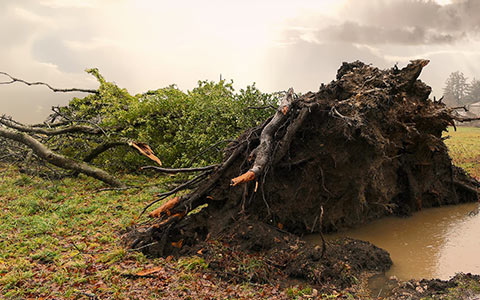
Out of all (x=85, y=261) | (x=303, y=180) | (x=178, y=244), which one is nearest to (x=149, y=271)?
(x=178, y=244)

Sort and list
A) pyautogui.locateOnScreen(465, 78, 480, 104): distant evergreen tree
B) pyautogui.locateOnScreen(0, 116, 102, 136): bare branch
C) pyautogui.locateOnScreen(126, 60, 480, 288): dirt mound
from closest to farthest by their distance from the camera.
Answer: pyautogui.locateOnScreen(126, 60, 480, 288): dirt mound < pyautogui.locateOnScreen(0, 116, 102, 136): bare branch < pyautogui.locateOnScreen(465, 78, 480, 104): distant evergreen tree

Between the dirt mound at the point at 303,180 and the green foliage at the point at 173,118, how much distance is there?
3.40 metres

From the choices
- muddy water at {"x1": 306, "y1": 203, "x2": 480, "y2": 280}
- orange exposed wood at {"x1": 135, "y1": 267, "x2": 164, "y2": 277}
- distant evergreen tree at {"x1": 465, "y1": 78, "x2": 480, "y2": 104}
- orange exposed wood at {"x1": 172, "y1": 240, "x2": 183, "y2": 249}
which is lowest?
muddy water at {"x1": 306, "y1": 203, "x2": 480, "y2": 280}

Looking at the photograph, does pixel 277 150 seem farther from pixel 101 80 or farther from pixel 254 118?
pixel 101 80

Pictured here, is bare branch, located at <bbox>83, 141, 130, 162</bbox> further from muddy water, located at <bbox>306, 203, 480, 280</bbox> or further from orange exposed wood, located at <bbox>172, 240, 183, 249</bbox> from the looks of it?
muddy water, located at <bbox>306, 203, 480, 280</bbox>

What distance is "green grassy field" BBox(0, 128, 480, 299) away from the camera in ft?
12.9

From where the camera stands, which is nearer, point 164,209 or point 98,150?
point 164,209

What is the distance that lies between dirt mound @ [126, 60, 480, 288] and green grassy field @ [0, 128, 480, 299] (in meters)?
0.48

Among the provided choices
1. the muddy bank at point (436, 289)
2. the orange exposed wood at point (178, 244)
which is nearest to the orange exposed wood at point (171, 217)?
the orange exposed wood at point (178, 244)

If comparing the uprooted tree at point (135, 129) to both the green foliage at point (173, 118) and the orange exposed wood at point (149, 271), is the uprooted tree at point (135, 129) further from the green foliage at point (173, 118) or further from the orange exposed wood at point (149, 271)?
the orange exposed wood at point (149, 271)

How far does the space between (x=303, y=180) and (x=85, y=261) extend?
3.39 metres

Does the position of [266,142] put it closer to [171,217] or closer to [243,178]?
[243,178]

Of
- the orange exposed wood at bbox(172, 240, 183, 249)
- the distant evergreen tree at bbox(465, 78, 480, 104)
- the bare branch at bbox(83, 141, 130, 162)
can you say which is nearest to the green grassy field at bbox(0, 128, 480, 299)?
the orange exposed wood at bbox(172, 240, 183, 249)

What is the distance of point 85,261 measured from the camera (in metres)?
4.75
